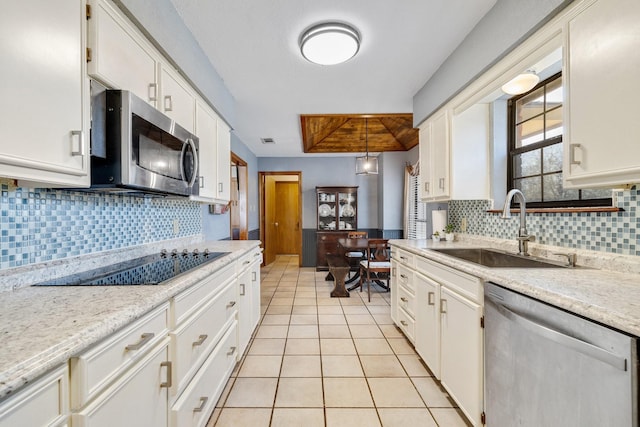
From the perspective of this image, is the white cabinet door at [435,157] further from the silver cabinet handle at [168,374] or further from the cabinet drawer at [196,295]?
the silver cabinet handle at [168,374]

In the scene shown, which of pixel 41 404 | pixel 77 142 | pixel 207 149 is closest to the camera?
pixel 41 404

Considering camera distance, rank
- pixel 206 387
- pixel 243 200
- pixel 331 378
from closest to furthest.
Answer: pixel 206 387, pixel 331 378, pixel 243 200

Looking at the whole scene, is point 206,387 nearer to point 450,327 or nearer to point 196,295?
point 196,295

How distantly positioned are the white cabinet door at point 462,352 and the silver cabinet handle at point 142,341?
148 cm

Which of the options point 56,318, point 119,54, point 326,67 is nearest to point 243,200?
point 326,67

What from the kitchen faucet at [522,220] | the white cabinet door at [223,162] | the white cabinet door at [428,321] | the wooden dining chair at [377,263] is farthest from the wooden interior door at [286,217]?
the kitchen faucet at [522,220]

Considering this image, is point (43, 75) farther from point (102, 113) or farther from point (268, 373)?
point (268, 373)

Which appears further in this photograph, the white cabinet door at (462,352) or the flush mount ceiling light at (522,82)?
the flush mount ceiling light at (522,82)

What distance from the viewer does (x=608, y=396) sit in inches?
31.7

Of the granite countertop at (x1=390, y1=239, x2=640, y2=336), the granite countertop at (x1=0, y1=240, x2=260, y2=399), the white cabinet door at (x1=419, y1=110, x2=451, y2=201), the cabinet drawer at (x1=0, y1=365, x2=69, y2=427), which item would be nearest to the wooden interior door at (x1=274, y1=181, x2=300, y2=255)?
the white cabinet door at (x1=419, y1=110, x2=451, y2=201)

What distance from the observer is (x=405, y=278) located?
2516 millimetres

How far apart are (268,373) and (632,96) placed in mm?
2468

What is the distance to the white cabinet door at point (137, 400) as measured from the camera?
0.74 m

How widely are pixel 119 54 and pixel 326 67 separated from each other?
163cm
